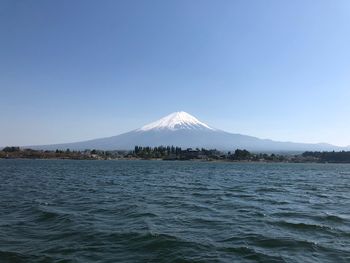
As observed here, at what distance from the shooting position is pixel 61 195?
3506 centimetres

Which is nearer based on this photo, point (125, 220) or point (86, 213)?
point (125, 220)

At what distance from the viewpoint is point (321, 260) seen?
49.2 feet

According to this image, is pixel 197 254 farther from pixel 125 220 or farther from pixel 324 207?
pixel 324 207

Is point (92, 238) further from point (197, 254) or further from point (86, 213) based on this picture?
point (86, 213)

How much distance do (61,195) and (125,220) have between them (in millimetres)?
14442

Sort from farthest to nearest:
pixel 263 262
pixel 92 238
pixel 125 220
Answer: pixel 125 220 → pixel 92 238 → pixel 263 262

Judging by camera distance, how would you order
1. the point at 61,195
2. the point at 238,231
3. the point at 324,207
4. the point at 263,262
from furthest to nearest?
the point at 61,195
the point at 324,207
the point at 238,231
the point at 263,262

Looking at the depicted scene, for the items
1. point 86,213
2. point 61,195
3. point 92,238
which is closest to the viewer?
point 92,238

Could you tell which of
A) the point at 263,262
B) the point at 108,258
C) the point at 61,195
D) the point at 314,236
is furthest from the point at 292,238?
the point at 61,195

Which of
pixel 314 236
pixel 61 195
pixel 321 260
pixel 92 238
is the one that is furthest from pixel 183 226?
pixel 61 195

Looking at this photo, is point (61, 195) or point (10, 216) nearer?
point (10, 216)

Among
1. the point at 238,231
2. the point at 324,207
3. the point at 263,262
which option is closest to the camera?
the point at 263,262

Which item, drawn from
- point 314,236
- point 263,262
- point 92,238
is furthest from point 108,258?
point 314,236

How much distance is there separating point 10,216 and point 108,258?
10994mm
